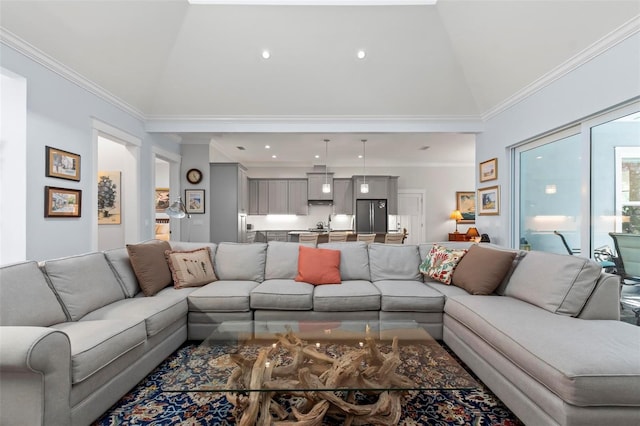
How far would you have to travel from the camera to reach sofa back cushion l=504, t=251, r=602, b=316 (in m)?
2.12

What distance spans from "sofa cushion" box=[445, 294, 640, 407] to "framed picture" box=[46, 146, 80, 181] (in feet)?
13.2

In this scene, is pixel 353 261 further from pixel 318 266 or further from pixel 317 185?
pixel 317 185

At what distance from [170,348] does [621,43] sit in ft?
14.7

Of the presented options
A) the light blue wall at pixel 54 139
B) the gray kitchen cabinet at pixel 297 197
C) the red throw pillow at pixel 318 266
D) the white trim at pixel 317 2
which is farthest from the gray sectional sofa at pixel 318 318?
the gray kitchen cabinet at pixel 297 197

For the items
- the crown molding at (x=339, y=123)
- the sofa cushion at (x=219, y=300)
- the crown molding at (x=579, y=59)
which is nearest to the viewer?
the crown molding at (x=579, y=59)

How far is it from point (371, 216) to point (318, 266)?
17.5 ft

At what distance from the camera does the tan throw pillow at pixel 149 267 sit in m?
2.79

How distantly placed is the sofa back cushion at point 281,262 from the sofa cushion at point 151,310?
35.7 inches

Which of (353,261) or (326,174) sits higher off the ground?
(326,174)

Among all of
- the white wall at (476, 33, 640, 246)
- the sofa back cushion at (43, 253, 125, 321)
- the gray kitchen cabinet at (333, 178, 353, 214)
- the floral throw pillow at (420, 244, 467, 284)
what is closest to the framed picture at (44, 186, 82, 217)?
the sofa back cushion at (43, 253, 125, 321)

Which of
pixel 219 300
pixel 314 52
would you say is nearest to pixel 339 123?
pixel 314 52

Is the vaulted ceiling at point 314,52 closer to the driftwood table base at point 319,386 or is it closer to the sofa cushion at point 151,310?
the sofa cushion at point 151,310

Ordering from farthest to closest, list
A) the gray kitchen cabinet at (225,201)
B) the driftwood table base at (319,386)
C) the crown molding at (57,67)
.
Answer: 1. the gray kitchen cabinet at (225,201)
2. the crown molding at (57,67)
3. the driftwood table base at (319,386)

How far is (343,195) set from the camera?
28.6ft
